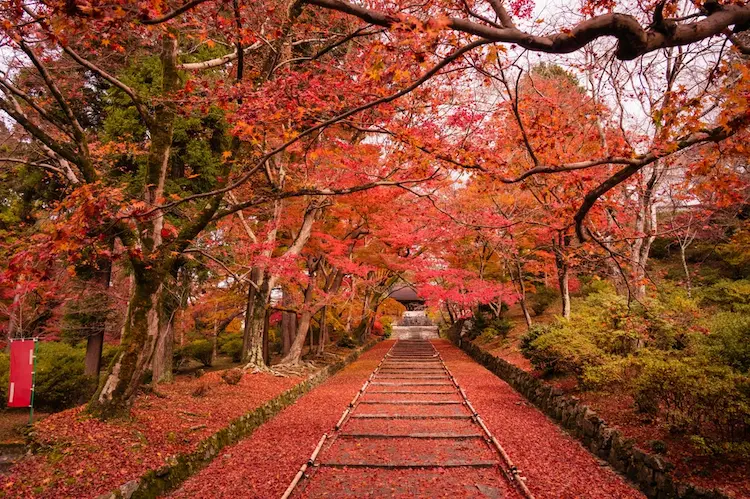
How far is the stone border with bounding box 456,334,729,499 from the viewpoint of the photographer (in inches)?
191

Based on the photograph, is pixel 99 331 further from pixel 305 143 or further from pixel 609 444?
pixel 609 444

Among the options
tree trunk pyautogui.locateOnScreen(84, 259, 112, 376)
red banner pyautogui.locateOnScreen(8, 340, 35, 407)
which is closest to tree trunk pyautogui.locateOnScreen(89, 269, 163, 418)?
red banner pyautogui.locateOnScreen(8, 340, 35, 407)

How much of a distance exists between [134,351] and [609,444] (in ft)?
23.7

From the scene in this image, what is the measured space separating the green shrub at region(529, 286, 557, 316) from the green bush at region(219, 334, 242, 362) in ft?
50.2

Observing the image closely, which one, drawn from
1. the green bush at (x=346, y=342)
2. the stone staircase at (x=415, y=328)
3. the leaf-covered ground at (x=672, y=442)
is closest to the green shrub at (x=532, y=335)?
→ the leaf-covered ground at (x=672, y=442)

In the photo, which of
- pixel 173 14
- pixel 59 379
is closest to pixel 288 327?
pixel 59 379

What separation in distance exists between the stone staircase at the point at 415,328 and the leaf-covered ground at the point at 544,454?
33.0 meters

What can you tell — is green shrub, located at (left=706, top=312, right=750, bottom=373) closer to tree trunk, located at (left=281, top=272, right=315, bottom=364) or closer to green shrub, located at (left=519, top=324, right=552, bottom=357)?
green shrub, located at (left=519, top=324, right=552, bottom=357)

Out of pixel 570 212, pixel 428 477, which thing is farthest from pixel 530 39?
pixel 428 477

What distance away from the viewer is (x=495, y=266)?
21.5 meters

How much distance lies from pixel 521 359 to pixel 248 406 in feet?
31.4

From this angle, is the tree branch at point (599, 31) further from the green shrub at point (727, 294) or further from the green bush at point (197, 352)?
the green bush at point (197, 352)

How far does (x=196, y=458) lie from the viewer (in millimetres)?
6109

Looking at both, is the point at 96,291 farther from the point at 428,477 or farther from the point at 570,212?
the point at 570,212
